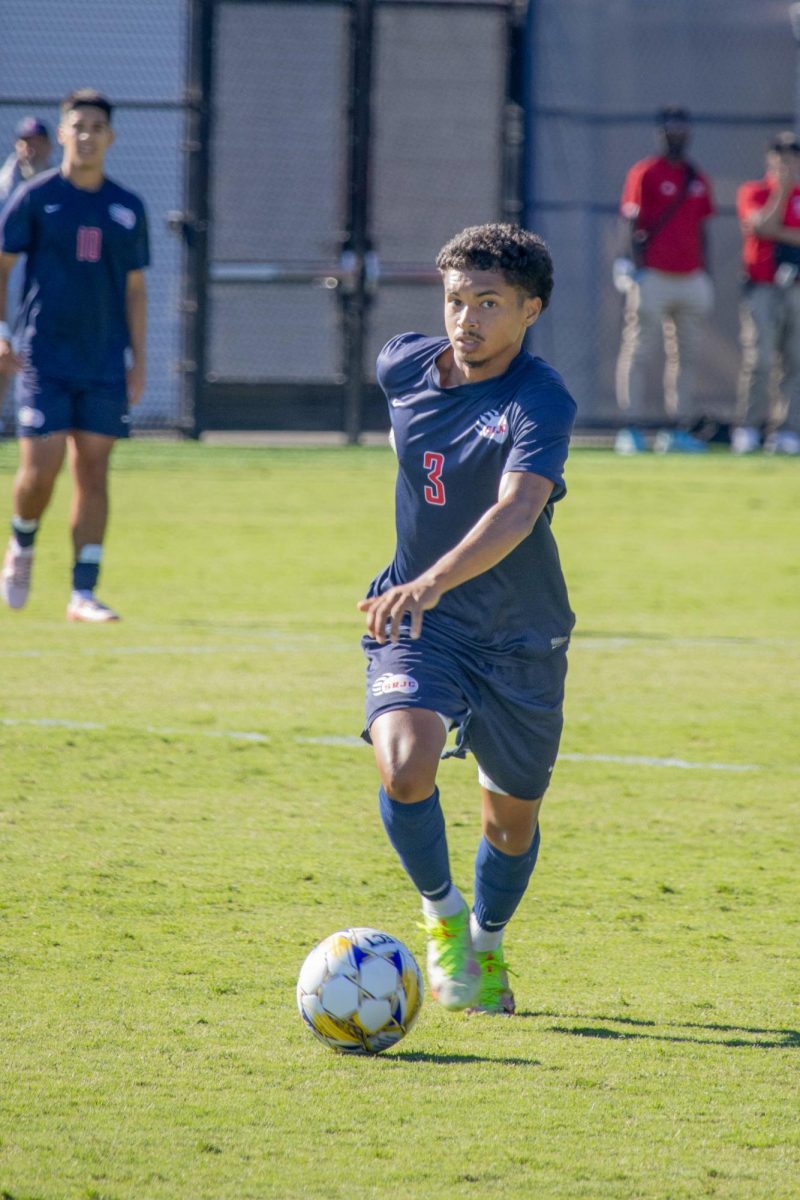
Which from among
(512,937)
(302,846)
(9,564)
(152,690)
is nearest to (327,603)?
(9,564)

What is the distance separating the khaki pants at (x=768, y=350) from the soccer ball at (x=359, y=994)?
44.8 feet

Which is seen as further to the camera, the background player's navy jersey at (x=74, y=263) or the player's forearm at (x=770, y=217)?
the player's forearm at (x=770, y=217)

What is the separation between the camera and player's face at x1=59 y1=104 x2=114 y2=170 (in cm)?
878

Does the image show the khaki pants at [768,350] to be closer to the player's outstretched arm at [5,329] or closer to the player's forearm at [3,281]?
the player's outstretched arm at [5,329]

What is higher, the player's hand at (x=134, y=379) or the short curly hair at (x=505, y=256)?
the short curly hair at (x=505, y=256)

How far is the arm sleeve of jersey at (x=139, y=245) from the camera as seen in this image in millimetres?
9094

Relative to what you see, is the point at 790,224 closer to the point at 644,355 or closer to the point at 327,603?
the point at 644,355

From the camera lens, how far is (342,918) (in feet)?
15.4

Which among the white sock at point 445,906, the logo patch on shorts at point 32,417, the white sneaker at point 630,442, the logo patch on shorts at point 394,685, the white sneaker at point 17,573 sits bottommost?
the white sneaker at point 630,442

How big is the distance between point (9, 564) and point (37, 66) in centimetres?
952

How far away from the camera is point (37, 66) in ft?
57.4

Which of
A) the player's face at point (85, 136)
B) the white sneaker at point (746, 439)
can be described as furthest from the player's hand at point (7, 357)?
the white sneaker at point (746, 439)

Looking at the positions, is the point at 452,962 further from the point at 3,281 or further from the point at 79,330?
the point at 3,281

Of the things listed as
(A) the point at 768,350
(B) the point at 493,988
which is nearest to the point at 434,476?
(B) the point at 493,988
